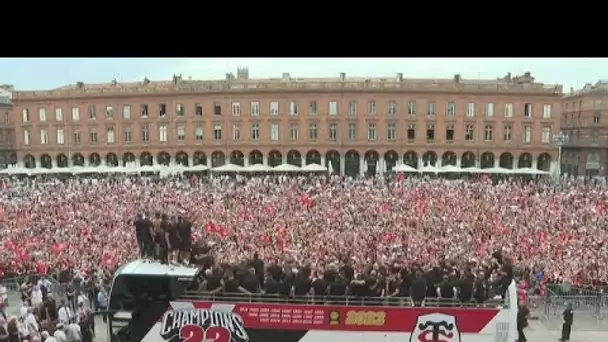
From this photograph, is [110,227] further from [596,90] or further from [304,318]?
[596,90]

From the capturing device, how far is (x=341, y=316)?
512 centimetres

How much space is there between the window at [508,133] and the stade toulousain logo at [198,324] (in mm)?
4104

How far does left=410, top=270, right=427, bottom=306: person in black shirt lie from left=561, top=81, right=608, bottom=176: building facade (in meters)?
2.85

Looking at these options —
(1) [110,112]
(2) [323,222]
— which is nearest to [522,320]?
(2) [323,222]

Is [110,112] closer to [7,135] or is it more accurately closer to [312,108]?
[7,135]

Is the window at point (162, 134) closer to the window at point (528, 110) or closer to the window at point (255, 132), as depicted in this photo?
the window at point (255, 132)

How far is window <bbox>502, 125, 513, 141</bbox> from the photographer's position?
21.5ft

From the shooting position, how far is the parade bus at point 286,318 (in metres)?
5.07

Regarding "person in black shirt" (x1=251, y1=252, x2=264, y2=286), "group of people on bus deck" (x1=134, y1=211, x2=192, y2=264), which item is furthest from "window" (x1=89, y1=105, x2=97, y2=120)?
"person in black shirt" (x1=251, y1=252, x2=264, y2=286)

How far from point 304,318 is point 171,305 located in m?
1.39

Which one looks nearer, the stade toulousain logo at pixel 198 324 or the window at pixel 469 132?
the stade toulousain logo at pixel 198 324

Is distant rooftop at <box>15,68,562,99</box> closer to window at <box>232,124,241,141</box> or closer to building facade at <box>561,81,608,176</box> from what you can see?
window at <box>232,124,241,141</box>

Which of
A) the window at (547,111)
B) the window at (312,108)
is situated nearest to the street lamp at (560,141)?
the window at (547,111)
